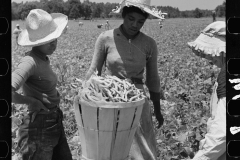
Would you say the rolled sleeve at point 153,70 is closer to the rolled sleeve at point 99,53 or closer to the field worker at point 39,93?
the rolled sleeve at point 99,53

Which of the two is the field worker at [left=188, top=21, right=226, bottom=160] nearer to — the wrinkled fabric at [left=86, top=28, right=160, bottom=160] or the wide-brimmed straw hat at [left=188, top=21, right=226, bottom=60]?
the wide-brimmed straw hat at [left=188, top=21, right=226, bottom=60]

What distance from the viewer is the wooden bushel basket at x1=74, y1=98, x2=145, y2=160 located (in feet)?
5.77

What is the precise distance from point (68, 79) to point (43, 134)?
479 cm

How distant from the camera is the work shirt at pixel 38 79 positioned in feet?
6.63

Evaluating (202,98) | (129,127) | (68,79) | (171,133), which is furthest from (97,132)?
(68,79)

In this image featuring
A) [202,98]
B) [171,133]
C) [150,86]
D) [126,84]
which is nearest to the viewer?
[126,84]

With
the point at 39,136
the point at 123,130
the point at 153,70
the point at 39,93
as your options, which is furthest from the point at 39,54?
the point at 153,70

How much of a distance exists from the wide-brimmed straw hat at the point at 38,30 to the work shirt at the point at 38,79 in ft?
0.30

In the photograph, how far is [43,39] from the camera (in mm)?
2129

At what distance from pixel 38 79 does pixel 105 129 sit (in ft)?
1.97

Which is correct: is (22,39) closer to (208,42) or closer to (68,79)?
(208,42)

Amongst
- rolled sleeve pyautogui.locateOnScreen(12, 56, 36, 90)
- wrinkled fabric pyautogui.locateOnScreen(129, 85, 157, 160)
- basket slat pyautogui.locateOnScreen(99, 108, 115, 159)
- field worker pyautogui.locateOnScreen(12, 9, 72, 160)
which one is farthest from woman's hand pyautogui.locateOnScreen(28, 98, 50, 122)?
wrinkled fabric pyautogui.locateOnScreen(129, 85, 157, 160)

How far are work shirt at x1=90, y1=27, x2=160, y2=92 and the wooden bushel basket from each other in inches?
27.0

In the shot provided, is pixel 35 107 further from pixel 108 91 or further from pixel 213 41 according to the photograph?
pixel 213 41
